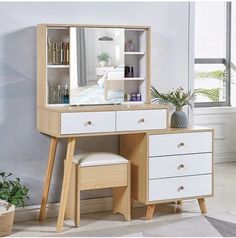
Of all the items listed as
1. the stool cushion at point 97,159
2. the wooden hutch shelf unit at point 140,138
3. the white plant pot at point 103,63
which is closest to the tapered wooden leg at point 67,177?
the wooden hutch shelf unit at point 140,138

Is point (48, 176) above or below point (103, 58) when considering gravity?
below

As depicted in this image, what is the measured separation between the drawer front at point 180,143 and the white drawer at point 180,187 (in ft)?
0.61

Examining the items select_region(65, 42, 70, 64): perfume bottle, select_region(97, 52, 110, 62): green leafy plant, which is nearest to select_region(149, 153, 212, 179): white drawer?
select_region(97, 52, 110, 62): green leafy plant

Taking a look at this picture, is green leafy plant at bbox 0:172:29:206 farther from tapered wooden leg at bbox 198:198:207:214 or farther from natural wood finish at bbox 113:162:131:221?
tapered wooden leg at bbox 198:198:207:214

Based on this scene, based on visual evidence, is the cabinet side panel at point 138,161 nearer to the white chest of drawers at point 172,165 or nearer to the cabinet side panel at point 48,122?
the white chest of drawers at point 172,165

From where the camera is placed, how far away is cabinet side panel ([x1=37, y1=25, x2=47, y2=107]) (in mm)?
3749

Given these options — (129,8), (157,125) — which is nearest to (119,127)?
(157,125)

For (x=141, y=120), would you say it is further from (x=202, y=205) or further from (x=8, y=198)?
(x=8, y=198)

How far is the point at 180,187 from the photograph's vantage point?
153 inches

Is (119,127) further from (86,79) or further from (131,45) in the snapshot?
(131,45)

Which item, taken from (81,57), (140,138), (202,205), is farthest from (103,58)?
(202,205)

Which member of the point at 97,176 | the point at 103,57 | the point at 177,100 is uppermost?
the point at 103,57

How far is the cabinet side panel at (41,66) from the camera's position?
12.3 feet

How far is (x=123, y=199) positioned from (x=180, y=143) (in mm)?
547
